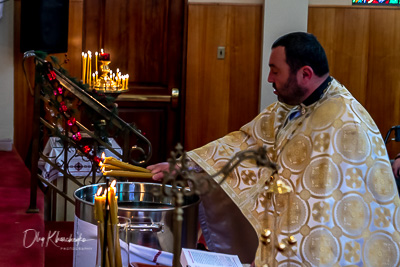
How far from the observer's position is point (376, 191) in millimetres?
3176

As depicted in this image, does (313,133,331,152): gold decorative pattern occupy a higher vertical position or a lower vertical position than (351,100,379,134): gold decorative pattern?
lower

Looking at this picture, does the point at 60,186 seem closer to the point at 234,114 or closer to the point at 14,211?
the point at 14,211

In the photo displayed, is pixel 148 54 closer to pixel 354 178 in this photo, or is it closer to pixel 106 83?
pixel 106 83

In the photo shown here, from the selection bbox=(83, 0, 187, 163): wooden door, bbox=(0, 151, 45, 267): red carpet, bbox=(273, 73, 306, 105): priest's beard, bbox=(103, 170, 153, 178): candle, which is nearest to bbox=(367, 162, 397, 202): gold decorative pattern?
bbox=(273, 73, 306, 105): priest's beard

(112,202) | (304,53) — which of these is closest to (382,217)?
(304,53)

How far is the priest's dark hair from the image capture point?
10.9 feet

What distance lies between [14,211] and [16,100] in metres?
3.16

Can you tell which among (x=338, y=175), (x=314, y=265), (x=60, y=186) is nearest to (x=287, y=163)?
(x=338, y=175)

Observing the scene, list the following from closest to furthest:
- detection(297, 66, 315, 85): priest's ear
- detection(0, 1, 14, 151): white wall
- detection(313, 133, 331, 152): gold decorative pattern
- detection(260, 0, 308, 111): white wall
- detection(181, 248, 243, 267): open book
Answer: detection(181, 248, 243, 267): open book
detection(313, 133, 331, 152): gold decorative pattern
detection(297, 66, 315, 85): priest's ear
detection(0, 1, 14, 151): white wall
detection(260, 0, 308, 111): white wall

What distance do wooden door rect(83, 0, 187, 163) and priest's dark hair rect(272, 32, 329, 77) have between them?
17.4ft

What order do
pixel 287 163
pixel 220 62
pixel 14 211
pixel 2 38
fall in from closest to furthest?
1. pixel 287 163
2. pixel 14 211
3. pixel 2 38
4. pixel 220 62

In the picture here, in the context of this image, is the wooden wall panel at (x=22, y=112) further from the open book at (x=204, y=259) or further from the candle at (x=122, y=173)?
the open book at (x=204, y=259)

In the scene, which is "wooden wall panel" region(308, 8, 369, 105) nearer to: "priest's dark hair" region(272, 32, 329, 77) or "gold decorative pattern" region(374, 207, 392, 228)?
"priest's dark hair" region(272, 32, 329, 77)

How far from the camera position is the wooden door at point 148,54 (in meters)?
8.52
